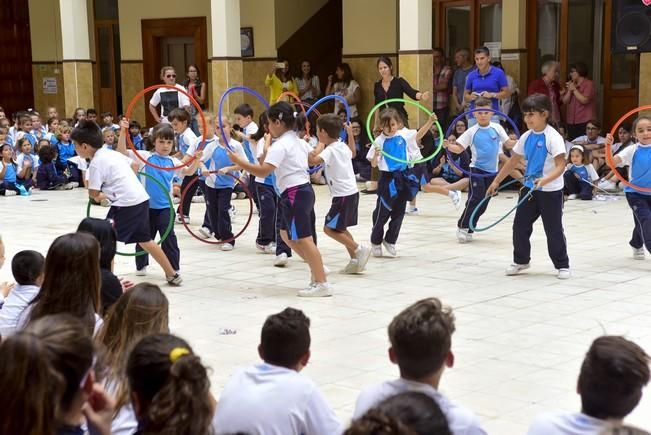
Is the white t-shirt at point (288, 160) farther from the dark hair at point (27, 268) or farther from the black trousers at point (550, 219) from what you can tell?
the dark hair at point (27, 268)

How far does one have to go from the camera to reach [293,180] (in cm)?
848

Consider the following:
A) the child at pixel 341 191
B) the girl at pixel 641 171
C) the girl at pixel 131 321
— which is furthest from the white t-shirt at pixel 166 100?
the girl at pixel 131 321

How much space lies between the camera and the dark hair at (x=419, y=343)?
11.9 feet

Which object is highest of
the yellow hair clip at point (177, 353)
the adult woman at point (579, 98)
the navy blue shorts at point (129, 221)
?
the adult woman at point (579, 98)

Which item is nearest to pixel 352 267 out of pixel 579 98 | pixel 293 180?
pixel 293 180

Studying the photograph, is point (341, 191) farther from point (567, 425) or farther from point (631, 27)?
point (567, 425)

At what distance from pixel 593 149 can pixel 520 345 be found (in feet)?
28.8

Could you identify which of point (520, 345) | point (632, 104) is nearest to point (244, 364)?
point (520, 345)

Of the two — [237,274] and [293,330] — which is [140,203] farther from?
[293,330]

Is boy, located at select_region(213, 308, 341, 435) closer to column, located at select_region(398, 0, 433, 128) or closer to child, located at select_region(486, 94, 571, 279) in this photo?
child, located at select_region(486, 94, 571, 279)

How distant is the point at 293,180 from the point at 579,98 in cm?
850

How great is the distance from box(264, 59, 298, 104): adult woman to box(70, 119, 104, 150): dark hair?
10.2 metres

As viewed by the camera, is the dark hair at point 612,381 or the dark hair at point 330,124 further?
the dark hair at point 330,124

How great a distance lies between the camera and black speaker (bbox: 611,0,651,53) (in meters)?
12.9
